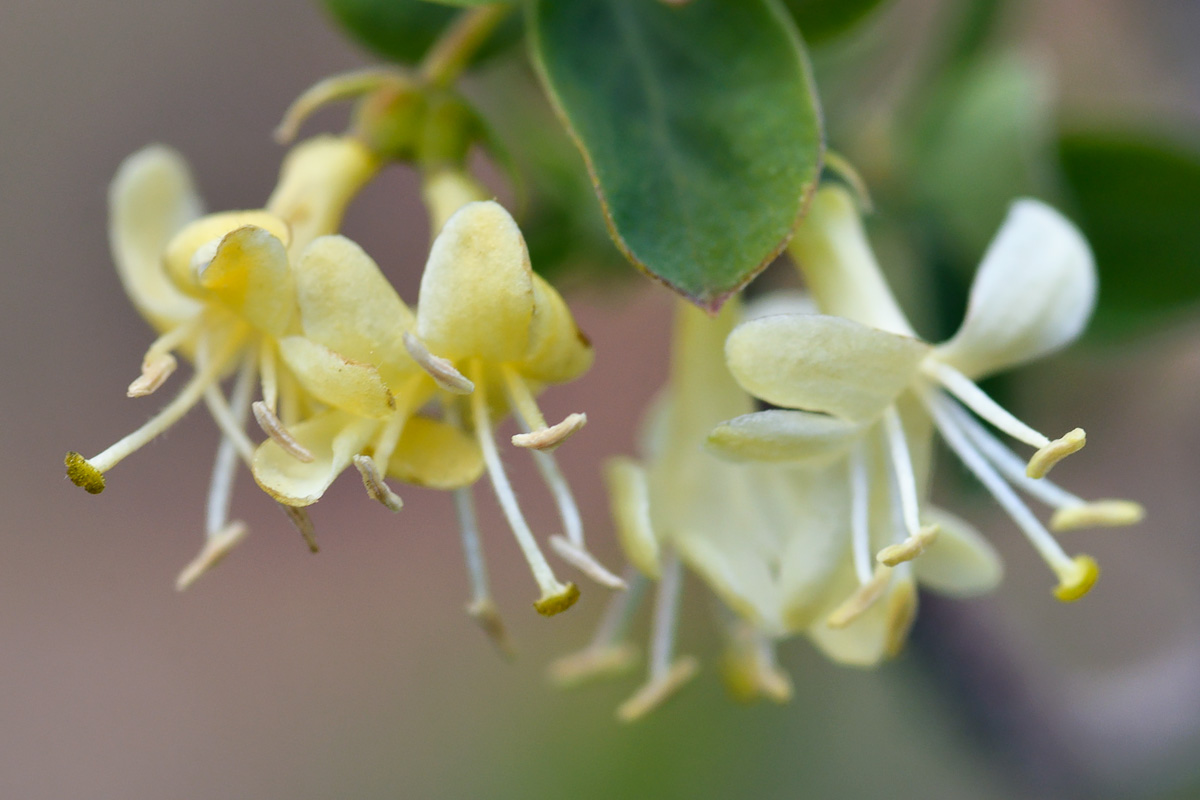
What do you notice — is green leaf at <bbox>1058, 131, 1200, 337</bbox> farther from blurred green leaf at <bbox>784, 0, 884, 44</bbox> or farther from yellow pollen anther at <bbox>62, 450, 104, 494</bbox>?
yellow pollen anther at <bbox>62, 450, 104, 494</bbox>

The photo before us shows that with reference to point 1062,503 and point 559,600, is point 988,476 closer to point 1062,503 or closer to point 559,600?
point 1062,503

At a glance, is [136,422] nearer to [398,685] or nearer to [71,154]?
[71,154]

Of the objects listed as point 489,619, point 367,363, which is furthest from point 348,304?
point 489,619

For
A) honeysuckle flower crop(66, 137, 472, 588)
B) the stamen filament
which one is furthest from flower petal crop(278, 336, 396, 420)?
the stamen filament

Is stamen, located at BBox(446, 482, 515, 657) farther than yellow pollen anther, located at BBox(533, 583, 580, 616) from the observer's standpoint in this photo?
Yes

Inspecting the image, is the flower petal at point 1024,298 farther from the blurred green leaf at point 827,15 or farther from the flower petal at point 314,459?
the flower petal at point 314,459

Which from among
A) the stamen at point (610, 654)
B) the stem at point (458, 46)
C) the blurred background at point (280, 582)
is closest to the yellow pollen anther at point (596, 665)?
the stamen at point (610, 654)
